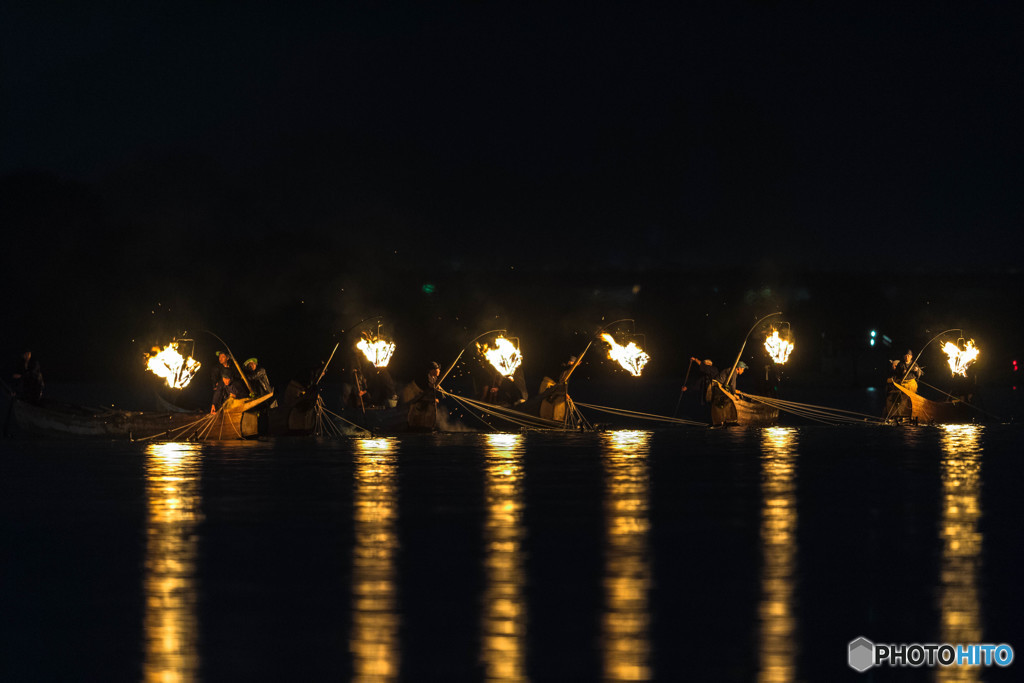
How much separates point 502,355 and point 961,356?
12.0 metres

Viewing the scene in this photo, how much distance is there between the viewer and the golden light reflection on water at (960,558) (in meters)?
7.53

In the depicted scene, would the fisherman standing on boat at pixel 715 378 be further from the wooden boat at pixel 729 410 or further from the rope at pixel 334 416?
the rope at pixel 334 416

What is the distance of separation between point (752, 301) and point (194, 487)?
93926mm

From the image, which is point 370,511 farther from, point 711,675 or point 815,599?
point 711,675

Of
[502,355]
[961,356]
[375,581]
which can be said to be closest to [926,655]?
[375,581]

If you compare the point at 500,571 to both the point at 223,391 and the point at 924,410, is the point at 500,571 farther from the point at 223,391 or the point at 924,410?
the point at 924,410

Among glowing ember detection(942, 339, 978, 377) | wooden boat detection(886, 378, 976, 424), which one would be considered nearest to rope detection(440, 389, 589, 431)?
wooden boat detection(886, 378, 976, 424)

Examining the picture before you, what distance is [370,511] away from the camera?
44.1 feet

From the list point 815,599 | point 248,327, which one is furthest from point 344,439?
point 248,327

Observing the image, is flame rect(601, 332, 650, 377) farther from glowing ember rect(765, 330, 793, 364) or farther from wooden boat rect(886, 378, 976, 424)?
wooden boat rect(886, 378, 976, 424)

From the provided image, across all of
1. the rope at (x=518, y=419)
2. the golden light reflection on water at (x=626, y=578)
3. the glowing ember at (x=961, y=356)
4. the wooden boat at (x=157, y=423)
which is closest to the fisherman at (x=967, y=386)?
the glowing ember at (x=961, y=356)

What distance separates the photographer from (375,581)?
30.6 feet

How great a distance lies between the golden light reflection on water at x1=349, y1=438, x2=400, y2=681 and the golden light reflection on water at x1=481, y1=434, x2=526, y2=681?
21.3 inches

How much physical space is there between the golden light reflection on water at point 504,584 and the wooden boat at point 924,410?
1701 cm
